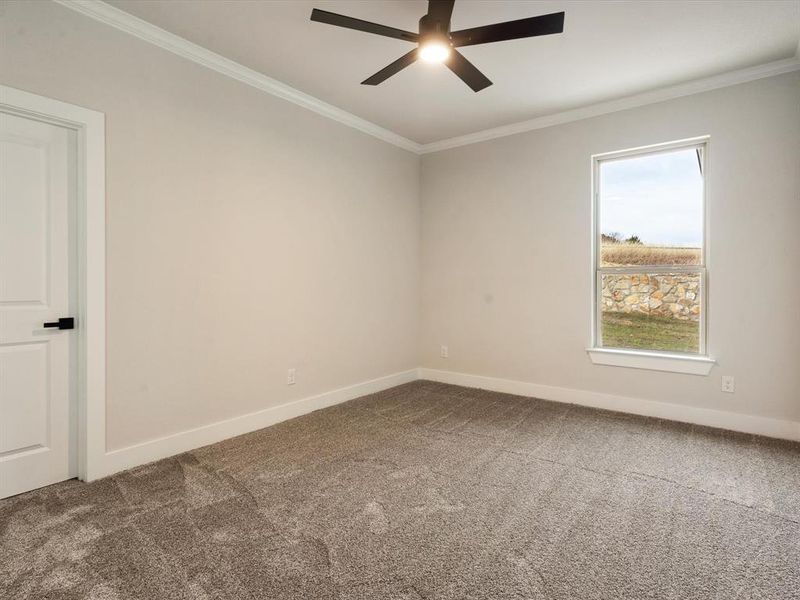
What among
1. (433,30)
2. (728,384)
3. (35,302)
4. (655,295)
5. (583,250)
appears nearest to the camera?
(433,30)

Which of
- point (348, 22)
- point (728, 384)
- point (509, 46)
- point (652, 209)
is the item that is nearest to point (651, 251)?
point (652, 209)

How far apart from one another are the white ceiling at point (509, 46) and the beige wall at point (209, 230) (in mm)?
351

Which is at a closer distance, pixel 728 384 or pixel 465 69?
pixel 465 69

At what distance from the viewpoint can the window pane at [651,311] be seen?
3584mm

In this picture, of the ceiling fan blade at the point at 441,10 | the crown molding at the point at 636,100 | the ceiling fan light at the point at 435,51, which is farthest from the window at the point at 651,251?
the ceiling fan blade at the point at 441,10

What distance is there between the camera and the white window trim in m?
3.46

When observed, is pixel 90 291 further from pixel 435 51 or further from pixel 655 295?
pixel 655 295

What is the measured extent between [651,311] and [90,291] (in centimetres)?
423

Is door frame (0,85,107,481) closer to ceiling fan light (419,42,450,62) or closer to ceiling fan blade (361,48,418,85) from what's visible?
ceiling fan blade (361,48,418,85)

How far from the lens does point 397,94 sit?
3.64 meters

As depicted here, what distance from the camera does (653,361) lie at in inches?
144

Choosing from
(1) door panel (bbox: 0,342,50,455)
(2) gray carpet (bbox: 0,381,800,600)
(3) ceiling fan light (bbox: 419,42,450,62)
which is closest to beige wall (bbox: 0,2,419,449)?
(1) door panel (bbox: 0,342,50,455)

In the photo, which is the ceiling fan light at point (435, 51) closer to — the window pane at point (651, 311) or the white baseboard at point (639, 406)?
the window pane at point (651, 311)

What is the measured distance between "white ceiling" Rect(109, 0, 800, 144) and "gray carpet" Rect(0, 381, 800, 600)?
108 inches
